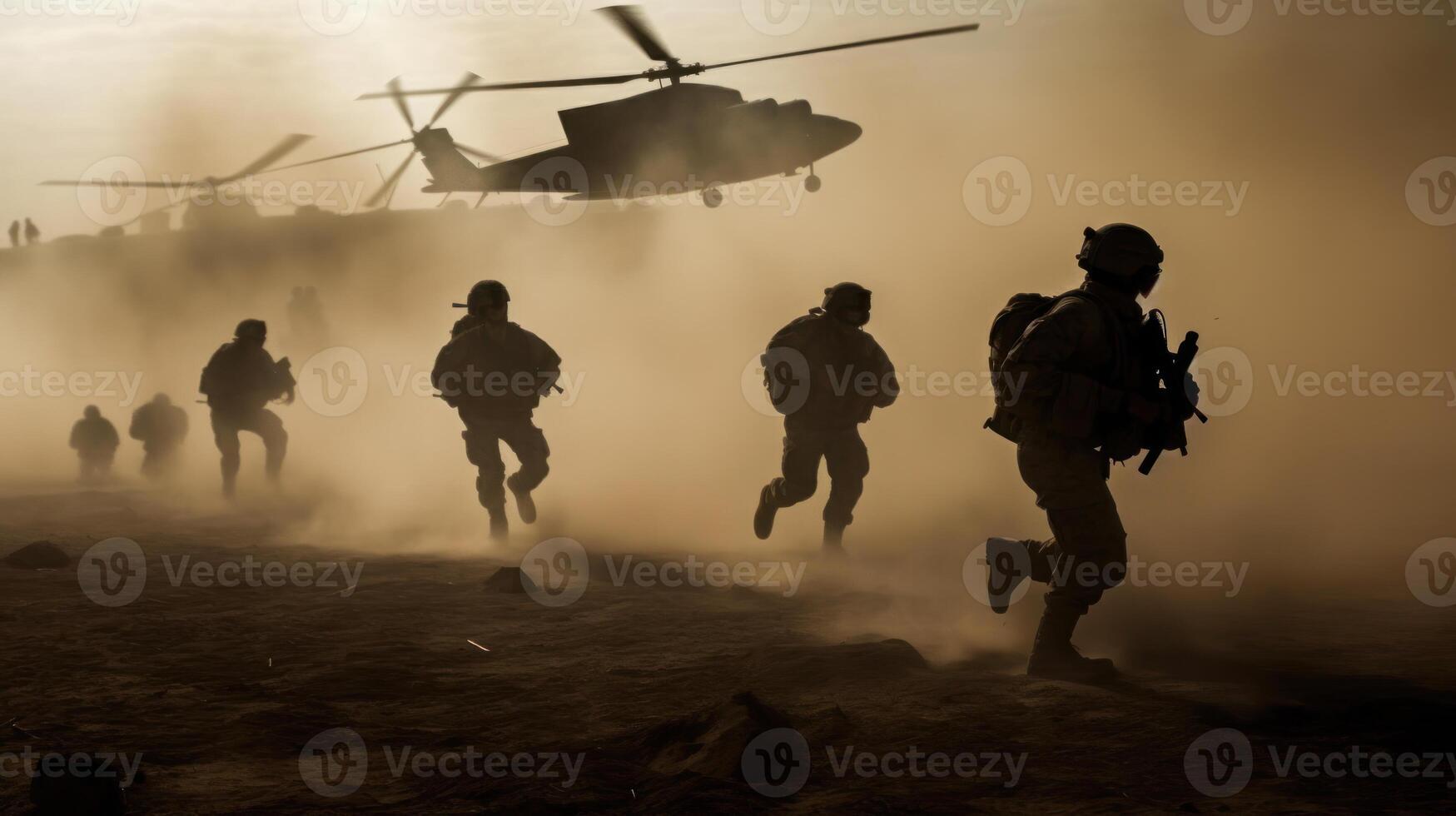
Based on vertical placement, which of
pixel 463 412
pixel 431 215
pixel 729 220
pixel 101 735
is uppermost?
pixel 431 215

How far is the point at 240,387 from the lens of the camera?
1388 centimetres

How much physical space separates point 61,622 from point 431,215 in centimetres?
3312

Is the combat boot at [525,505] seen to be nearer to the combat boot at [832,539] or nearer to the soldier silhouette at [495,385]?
the soldier silhouette at [495,385]

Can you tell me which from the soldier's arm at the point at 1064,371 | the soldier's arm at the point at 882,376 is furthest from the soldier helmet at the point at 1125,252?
the soldier's arm at the point at 882,376

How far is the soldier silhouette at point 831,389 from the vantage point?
9219 mm

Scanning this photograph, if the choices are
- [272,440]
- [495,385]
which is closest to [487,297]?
[495,385]

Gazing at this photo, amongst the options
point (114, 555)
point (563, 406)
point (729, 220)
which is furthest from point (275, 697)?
point (729, 220)

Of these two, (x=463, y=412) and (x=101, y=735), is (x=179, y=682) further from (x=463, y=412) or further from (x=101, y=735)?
Result: (x=463, y=412)

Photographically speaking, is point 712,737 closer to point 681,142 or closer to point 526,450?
point 526,450

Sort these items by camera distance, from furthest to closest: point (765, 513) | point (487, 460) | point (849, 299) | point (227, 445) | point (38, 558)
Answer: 1. point (227, 445)
2. point (487, 460)
3. point (765, 513)
4. point (849, 299)
5. point (38, 558)

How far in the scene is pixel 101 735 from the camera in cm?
441

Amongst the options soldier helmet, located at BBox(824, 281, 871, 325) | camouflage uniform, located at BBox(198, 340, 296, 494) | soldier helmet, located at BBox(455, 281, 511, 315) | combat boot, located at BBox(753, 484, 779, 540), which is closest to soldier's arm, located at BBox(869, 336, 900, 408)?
soldier helmet, located at BBox(824, 281, 871, 325)

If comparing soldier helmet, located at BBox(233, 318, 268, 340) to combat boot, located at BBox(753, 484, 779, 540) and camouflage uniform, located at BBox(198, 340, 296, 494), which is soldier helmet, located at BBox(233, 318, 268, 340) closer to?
camouflage uniform, located at BBox(198, 340, 296, 494)

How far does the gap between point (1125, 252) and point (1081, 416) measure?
72 cm
